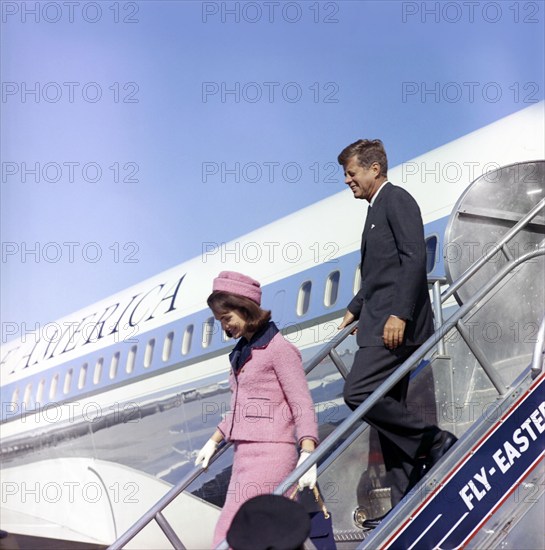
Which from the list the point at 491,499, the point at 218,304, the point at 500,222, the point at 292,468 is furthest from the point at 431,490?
the point at 500,222

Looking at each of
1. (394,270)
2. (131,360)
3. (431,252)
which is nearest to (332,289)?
(431,252)

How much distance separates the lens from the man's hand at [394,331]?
4.39 metres

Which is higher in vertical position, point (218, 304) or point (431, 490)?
point (218, 304)

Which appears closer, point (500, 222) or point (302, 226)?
point (500, 222)

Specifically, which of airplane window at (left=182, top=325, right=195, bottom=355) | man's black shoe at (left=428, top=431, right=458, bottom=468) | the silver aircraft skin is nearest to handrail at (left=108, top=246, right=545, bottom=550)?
man's black shoe at (left=428, top=431, right=458, bottom=468)

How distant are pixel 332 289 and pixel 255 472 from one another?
164 inches

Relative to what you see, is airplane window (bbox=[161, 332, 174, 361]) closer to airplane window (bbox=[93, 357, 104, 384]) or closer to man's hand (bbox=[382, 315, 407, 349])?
airplane window (bbox=[93, 357, 104, 384])

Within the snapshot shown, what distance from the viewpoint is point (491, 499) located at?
4.14 meters

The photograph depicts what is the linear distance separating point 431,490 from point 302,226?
16.3 ft

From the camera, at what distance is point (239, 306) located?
13.5 ft

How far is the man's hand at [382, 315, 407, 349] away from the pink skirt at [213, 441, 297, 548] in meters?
0.69

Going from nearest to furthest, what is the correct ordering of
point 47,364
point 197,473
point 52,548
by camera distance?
point 197,473 → point 52,548 → point 47,364

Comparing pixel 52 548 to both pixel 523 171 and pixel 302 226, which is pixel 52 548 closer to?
pixel 302 226

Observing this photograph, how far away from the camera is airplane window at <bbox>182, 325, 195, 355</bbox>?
9828 mm
